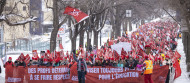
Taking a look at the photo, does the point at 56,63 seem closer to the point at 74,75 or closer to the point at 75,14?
the point at 74,75

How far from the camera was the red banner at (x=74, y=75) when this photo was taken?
15.5 meters

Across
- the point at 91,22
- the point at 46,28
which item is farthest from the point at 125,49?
the point at 46,28

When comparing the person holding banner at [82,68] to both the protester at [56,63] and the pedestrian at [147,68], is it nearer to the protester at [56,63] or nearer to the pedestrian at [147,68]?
→ the protester at [56,63]

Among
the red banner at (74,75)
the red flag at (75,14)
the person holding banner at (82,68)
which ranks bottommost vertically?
the red banner at (74,75)

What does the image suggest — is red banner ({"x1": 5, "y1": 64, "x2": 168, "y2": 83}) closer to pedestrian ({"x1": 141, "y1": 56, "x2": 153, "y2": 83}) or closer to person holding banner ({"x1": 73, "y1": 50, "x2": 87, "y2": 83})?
person holding banner ({"x1": 73, "y1": 50, "x2": 87, "y2": 83})

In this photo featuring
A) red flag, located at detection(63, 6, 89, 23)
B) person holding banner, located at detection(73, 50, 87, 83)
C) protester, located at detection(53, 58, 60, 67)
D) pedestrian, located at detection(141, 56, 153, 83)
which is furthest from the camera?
red flag, located at detection(63, 6, 89, 23)

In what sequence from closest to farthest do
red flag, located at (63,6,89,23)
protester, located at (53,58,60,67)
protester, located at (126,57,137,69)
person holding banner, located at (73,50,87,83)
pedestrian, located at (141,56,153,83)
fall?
pedestrian, located at (141,56,153,83)
person holding banner, located at (73,50,87,83)
protester, located at (126,57,137,69)
protester, located at (53,58,60,67)
red flag, located at (63,6,89,23)

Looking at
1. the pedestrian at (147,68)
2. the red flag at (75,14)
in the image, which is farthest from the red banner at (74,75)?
the red flag at (75,14)

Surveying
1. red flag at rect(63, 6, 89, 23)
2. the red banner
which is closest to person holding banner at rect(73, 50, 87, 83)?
the red banner

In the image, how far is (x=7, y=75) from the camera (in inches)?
612

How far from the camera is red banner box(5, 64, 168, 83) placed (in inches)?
609

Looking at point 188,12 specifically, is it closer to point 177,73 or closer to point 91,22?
point 177,73

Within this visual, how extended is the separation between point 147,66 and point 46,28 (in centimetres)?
7030

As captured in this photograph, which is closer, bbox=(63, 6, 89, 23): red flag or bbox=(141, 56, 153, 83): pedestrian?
bbox=(141, 56, 153, 83): pedestrian
